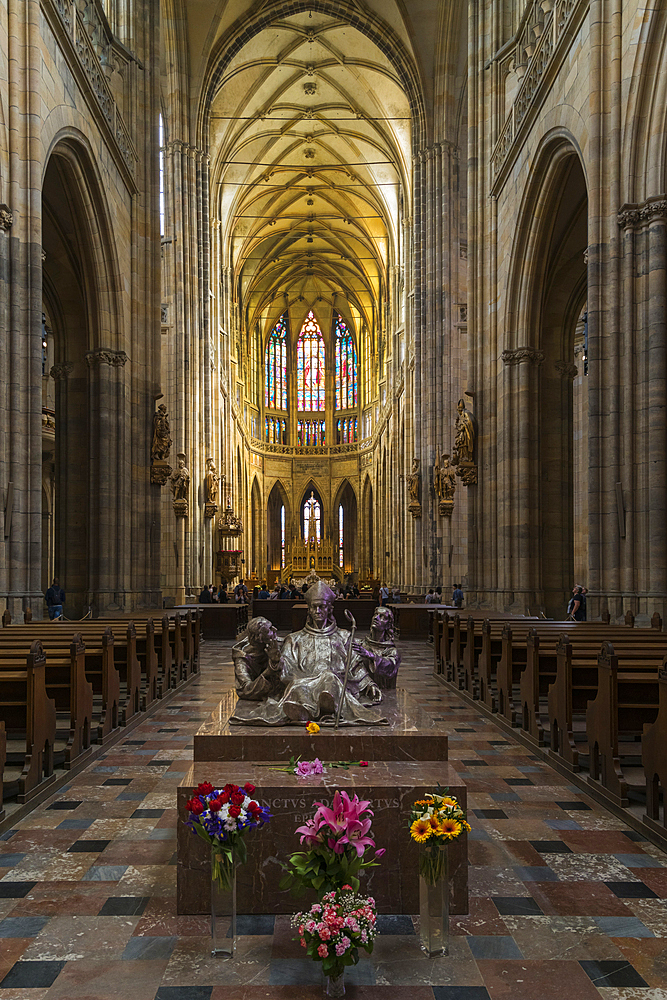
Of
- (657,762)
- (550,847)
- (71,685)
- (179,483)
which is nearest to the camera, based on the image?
(550,847)

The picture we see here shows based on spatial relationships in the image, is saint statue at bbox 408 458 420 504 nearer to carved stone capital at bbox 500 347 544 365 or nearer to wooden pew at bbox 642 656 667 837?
carved stone capital at bbox 500 347 544 365

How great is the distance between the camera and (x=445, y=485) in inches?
969

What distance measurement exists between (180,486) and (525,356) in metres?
10.9

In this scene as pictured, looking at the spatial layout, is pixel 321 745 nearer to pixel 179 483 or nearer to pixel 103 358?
pixel 103 358

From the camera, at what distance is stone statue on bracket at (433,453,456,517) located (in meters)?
24.4

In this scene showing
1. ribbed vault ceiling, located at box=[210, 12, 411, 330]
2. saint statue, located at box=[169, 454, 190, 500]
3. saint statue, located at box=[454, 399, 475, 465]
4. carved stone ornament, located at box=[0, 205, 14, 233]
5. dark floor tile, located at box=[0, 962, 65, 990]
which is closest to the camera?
dark floor tile, located at box=[0, 962, 65, 990]

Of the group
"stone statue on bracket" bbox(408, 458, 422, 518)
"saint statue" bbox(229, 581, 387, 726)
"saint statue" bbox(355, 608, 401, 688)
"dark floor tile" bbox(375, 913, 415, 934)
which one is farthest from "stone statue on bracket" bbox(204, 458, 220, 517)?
"dark floor tile" bbox(375, 913, 415, 934)

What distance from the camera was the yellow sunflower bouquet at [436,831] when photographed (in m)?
3.66

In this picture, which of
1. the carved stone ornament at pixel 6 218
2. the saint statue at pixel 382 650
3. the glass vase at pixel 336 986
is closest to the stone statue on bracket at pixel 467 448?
the carved stone ornament at pixel 6 218

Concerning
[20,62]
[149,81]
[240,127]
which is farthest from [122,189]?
[240,127]

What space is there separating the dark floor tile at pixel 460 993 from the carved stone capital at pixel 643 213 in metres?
9.43

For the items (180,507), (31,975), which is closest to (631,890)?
(31,975)

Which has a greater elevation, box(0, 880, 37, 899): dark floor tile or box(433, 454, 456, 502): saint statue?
box(433, 454, 456, 502): saint statue

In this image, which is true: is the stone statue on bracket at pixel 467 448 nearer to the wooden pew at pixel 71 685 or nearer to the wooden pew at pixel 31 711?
the wooden pew at pixel 71 685
